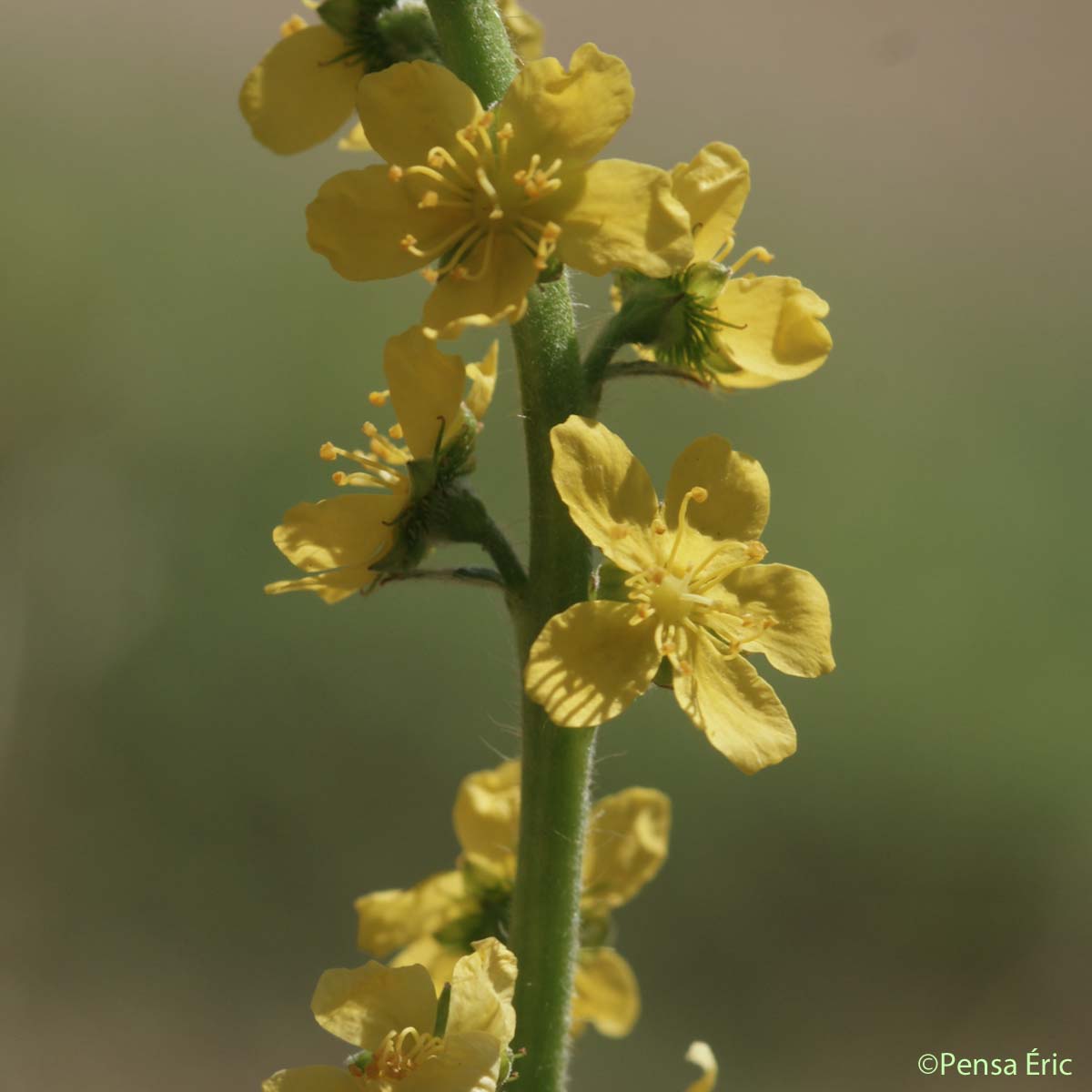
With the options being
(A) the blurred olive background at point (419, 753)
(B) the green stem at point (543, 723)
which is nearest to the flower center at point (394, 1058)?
(B) the green stem at point (543, 723)

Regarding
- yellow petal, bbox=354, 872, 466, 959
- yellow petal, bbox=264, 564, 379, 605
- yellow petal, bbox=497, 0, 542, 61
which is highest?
yellow petal, bbox=497, 0, 542, 61

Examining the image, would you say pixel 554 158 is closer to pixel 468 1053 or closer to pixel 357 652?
pixel 468 1053

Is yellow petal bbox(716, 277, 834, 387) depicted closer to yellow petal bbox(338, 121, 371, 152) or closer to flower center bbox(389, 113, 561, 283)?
flower center bbox(389, 113, 561, 283)

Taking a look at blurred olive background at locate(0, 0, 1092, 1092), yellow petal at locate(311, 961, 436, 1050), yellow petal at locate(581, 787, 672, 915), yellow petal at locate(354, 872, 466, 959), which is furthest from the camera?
blurred olive background at locate(0, 0, 1092, 1092)

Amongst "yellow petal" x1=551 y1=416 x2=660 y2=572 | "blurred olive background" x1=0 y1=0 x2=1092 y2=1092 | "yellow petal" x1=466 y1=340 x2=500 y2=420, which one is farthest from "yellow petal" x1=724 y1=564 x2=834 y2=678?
"blurred olive background" x1=0 y1=0 x2=1092 y2=1092

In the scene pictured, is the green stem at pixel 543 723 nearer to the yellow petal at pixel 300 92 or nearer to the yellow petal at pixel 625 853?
the yellow petal at pixel 300 92

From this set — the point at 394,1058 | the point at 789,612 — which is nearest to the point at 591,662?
the point at 789,612
